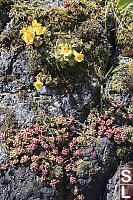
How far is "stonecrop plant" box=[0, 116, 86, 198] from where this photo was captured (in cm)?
338

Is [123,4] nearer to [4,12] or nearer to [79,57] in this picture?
[79,57]

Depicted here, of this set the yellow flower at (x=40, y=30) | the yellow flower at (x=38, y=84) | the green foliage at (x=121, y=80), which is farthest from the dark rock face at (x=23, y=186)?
the yellow flower at (x=40, y=30)

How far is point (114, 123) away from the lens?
3645mm

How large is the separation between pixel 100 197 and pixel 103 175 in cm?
41

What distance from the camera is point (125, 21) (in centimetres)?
390

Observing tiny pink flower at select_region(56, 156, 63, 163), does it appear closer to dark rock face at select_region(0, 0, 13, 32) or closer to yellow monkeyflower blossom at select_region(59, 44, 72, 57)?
yellow monkeyflower blossom at select_region(59, 44, 72, 57)

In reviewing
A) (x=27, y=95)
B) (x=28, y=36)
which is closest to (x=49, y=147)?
(x=27, y=95)

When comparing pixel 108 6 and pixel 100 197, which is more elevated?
pixel 108 6

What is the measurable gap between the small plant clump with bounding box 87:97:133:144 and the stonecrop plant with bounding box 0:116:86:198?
0.22 meters

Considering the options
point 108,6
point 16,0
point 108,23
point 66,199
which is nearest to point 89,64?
point 108,23

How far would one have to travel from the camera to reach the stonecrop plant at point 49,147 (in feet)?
11.1

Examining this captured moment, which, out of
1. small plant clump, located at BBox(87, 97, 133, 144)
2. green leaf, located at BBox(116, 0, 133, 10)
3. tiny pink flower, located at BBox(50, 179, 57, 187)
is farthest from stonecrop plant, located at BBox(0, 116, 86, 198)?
green leaf, located at BBox(116, 0, 133, 10)

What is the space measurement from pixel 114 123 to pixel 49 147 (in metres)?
1.16

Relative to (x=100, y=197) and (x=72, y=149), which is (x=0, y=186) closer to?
(x=72, y=149)
